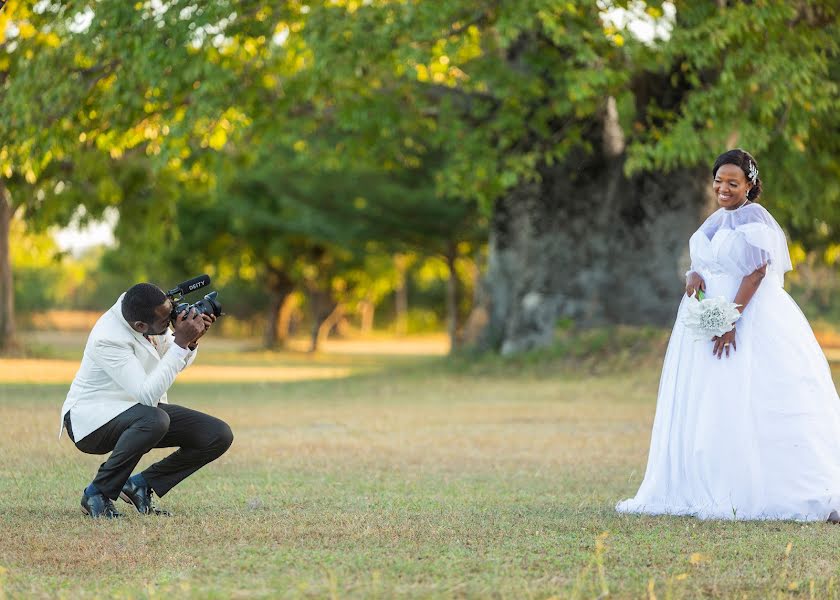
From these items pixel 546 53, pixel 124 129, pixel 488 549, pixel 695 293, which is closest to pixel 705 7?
pixel 546 53

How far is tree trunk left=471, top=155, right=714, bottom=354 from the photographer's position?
73.7 feet

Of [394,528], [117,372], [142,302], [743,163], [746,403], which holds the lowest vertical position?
[394,528]

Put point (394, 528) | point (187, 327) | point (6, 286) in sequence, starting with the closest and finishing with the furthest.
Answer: point (394, 528) → point (187, 327) → point (6, 286)

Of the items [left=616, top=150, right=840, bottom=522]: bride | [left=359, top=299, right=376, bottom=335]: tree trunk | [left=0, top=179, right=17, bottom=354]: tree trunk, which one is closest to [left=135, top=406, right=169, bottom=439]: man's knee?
[left=616, top=150, right=840, bottom=522]: bride

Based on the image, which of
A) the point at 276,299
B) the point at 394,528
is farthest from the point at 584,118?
the point at 276,299

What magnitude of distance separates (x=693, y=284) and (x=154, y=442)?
3404 mm

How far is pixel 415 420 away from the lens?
15.4 metres

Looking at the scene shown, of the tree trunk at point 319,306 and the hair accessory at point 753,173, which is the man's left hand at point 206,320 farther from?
the tree trunk at point 319,306

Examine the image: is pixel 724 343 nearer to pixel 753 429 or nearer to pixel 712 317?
pixel 712 317

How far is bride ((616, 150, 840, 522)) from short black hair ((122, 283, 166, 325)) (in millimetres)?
3045

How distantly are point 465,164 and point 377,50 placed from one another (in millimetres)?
3123

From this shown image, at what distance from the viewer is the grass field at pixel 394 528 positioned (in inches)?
224

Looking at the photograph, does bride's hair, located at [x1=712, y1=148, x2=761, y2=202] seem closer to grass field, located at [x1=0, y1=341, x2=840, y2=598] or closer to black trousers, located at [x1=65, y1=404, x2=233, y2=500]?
grass field, located at [x1=0, y1=341, x2=840, y2=598]

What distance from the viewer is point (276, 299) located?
160 feet
